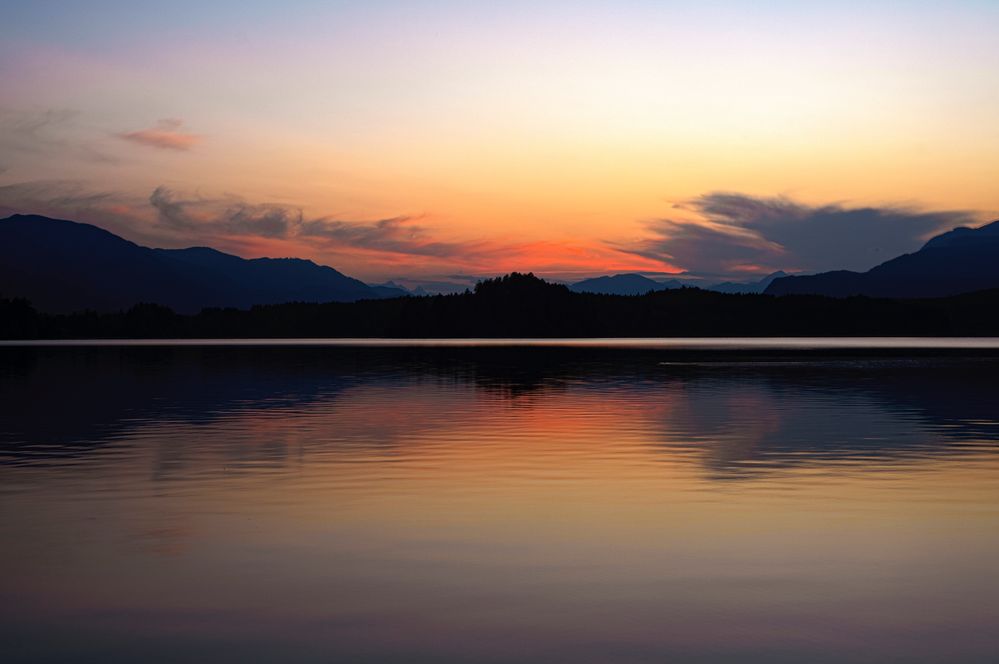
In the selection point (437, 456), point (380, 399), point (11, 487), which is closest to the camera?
point (11, 487)

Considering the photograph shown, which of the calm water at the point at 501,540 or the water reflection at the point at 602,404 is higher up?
the water reflection at the point at 602,404

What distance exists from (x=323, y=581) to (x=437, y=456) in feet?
52.2

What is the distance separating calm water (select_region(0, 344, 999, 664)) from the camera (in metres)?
12.9

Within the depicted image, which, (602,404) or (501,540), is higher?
(602,404)

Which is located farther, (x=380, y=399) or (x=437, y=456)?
(x=380, y=399)

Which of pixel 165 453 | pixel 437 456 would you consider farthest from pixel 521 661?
pixel 165 453

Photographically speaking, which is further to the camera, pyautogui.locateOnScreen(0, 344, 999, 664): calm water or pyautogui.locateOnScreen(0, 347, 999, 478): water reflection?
pyautogui.locateOnScreen(0, 347, 999, 478): water reflection

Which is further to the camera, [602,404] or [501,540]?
[602,404]

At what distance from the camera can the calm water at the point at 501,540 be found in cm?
1287

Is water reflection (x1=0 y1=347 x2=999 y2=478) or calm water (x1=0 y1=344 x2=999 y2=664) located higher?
water reflection (x1=0 y1=347 x2=999 y2=478)

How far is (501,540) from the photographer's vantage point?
18797 millimetres

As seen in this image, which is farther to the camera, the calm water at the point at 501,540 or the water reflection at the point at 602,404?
the water reflection at the point at 602,404

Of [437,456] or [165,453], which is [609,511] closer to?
[437,456]

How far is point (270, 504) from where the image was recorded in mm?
22891
